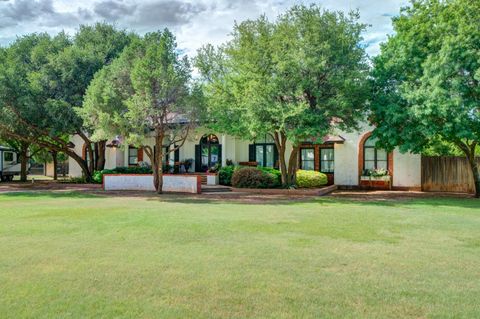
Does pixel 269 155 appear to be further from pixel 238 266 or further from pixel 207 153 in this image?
pixel 238 266

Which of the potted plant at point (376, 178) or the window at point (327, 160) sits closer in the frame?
the potted plant at point (376, 178)

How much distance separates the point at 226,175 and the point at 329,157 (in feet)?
21.8

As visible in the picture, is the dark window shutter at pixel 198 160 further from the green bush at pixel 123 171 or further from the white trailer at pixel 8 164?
the white trailer at pixel 8 164

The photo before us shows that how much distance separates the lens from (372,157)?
23.4 metres

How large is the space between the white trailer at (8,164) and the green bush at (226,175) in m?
17.8

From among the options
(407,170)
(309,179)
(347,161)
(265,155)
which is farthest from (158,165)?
(407,170)

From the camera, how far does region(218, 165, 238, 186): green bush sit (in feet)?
73.6

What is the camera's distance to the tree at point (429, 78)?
15211 millimetres

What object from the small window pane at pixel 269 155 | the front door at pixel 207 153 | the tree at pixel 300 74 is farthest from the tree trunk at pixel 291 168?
the front door at pixel 207 153

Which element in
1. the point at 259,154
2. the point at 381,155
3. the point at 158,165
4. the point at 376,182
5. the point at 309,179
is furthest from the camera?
the point at 259,154

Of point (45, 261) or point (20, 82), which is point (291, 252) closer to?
point (45, 261)

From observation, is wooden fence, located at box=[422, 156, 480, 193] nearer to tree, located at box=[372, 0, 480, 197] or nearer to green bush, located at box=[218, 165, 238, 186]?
tree, located at box=[372, 0, 480, 197]

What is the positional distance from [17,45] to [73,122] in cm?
732

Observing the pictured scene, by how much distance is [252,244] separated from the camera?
25.5 ft
